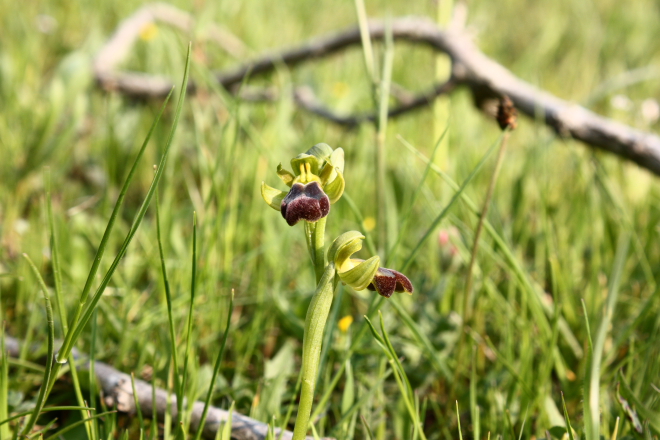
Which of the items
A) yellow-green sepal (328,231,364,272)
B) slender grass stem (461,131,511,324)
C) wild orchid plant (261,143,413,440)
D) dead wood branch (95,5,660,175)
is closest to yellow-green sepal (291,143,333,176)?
wild orchid plant (261,143,413,440)

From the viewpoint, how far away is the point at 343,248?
0.82 metres

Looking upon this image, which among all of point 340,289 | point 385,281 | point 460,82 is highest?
point 460,82

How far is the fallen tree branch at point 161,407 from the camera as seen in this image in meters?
1.05

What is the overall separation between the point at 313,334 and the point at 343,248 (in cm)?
14

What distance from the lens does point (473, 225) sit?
171 centimetres

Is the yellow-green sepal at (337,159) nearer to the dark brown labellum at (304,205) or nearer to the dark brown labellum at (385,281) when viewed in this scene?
the dark brown labellum at (304,205)

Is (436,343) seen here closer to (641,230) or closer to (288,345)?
(288,345)

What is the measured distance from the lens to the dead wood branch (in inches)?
74.6

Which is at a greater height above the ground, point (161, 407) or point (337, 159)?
point (337, 159)

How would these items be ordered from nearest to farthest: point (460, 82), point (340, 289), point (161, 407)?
point (161, 407)
point (340, 289)
point (460, 82)

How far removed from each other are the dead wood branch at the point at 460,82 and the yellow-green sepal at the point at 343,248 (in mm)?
762

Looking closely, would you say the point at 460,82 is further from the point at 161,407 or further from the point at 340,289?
the point at 161,407

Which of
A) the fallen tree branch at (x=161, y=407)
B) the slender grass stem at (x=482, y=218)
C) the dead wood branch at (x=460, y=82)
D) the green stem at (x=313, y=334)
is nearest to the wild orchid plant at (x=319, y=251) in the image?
the green stem at (x=313, y=334)

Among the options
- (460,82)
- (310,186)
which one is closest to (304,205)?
(310,186)
